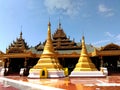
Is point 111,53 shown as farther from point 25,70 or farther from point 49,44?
point 25,70

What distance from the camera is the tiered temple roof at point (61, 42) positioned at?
1335 inches

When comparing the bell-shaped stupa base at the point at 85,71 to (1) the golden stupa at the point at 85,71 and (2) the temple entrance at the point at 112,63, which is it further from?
(2) the temple entrance at the point at 112,63

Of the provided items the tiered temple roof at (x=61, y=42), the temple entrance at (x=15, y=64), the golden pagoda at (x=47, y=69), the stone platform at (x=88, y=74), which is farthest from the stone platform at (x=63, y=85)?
the tiered temple roof at (x=61, y=42)

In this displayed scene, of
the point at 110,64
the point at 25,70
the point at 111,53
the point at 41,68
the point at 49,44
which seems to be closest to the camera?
the point at 41,68

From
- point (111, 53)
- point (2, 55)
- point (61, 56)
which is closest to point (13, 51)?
point (2, 55)

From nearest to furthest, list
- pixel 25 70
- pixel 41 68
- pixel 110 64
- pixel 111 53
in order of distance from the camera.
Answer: pixel 41 68 < pixel 111 53 < pixel 25 70 < pixel 110 64

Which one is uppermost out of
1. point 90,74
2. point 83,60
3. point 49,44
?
point 49,44

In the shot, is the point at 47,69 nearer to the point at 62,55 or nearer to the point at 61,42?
the point at 62,55

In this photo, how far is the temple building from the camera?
88.3 feet

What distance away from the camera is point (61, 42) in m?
35.1

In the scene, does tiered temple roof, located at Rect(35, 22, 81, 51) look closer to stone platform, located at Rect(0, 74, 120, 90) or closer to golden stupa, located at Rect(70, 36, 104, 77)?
golden stupa, located at Rect(70, 36, 104, 77)

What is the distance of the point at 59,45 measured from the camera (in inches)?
1352

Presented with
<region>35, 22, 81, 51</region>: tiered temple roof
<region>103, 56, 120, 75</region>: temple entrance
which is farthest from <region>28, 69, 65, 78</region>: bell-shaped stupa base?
<region>35, 22, 81, 51</region>: tiered temple roof

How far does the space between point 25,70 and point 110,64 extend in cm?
1299
